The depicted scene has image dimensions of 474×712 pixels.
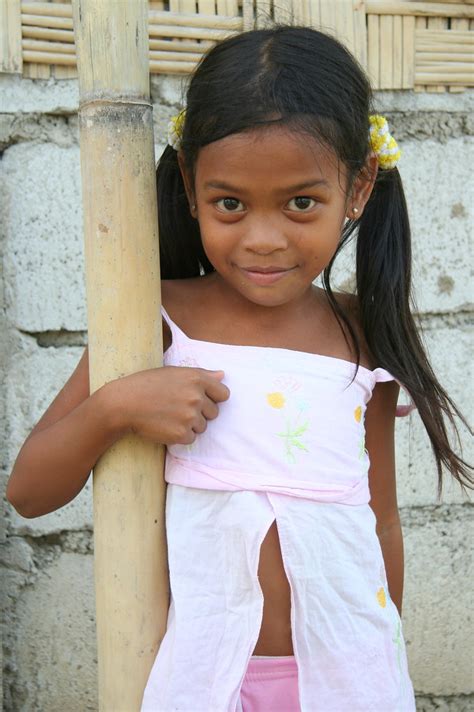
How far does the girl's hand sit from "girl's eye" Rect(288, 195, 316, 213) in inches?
10.3

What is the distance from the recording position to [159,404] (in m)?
1.24

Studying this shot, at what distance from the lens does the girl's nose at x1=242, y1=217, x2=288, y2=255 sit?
50.3 inches

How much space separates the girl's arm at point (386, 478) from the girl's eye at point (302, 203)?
0.39 metres

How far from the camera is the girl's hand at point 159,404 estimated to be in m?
1.23

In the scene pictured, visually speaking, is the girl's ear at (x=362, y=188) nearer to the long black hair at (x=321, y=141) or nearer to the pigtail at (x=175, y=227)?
the long black hair at (x=321, y=141)

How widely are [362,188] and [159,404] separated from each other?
49 centimetres

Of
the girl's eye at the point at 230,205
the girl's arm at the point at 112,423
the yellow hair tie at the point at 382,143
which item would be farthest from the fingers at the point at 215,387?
the yellow hair tie at the point at 382,143

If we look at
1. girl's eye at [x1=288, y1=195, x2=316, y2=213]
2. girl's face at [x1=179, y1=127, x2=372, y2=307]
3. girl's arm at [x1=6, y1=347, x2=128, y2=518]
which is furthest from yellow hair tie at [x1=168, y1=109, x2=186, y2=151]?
girl's arm at [x1=6, y1=347, x2=128, y2=518]

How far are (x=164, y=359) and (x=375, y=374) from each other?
12.7 inches

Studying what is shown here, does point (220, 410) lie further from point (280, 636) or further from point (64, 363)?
point (64, 363)

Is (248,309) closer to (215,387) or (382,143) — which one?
(215,387)

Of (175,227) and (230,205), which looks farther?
(175,227)

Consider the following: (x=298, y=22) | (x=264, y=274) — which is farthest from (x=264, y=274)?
(x=298, y=22)

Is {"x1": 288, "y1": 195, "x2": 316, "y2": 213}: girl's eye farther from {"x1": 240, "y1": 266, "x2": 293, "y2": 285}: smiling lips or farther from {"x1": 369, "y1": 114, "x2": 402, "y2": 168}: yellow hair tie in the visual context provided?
A: {"x1": 369, "y1": 114, "x2": 402, "y2": 168}: yellow hair tie
